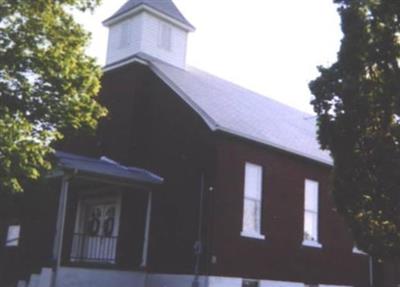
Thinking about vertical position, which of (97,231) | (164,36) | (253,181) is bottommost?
(97,231)

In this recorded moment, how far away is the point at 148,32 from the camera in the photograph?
22.2m

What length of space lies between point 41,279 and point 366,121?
32.7 feet

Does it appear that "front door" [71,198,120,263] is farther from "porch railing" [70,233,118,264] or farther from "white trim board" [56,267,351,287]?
"white trim board" [56,267,351,287]

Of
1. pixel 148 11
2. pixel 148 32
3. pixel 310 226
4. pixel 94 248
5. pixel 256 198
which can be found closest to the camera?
pixel 256 198

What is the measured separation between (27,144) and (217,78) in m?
14.4

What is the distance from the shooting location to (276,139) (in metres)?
19.6

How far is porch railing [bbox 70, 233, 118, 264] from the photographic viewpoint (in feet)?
62.2

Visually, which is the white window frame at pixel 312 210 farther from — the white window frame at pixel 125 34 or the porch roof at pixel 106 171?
the white window frame at pixel 125 34

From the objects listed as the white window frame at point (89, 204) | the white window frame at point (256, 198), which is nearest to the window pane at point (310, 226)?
the white window frame at point (256, 198)

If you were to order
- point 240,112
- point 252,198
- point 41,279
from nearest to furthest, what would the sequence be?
point 41,279 < point 252,198 < point 240,112

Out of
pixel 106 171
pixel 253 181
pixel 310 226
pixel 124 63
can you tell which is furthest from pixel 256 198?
pixel 124 63

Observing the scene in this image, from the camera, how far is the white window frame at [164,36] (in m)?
22.5

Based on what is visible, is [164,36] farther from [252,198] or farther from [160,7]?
[252,198]

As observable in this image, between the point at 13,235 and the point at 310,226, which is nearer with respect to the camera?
the point at 310,226
